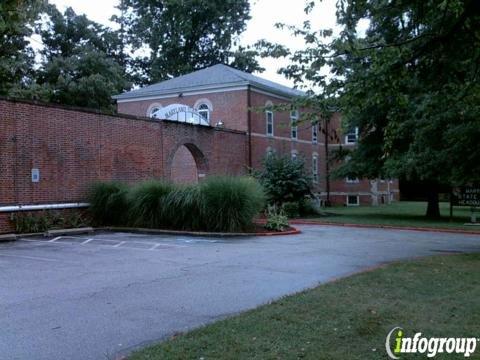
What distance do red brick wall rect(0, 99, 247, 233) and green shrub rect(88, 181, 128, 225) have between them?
517 millimetres

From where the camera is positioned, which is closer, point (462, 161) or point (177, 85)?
point (462, 161)

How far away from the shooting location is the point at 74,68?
41.7 metres

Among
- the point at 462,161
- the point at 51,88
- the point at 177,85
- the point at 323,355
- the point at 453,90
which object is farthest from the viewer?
the point at 51,88

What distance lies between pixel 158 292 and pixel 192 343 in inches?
118

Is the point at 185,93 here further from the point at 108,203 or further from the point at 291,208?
the point at 108,203

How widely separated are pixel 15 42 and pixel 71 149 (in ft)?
63.4

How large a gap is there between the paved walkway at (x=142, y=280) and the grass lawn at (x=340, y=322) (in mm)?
583

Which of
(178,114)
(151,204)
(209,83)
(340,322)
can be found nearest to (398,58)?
(340,322)

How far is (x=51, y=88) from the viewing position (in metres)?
39.0

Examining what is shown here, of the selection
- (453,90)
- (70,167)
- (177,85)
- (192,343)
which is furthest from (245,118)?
(192,343)

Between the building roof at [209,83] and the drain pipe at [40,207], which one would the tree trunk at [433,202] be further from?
the drain pipe at [40,207]

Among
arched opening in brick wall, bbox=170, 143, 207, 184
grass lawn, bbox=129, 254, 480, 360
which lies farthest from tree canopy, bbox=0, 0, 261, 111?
grass lawn, bbox=129, 254, 480, 360

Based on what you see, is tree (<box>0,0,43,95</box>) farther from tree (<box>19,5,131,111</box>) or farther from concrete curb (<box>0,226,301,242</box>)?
concrete curb (<box>0,226,301,242</box>)

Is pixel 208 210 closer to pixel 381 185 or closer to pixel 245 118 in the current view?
pixel 245 118
